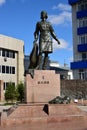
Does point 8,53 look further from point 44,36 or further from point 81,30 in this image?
point 44,36

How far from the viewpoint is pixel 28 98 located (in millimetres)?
17250

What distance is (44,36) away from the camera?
18.2 m

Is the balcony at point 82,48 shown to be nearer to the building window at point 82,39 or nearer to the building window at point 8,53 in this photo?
the building window at point 82,39

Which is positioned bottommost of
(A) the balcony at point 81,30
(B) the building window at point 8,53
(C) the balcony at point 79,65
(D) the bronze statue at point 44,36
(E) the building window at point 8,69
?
(D) the bronze statue at point 44,36

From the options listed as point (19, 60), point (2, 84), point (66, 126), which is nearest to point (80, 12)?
point (19, 60)

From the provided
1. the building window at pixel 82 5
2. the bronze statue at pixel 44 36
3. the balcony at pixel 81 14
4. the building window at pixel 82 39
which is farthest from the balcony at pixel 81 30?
the bronze statue at pixel 44 36

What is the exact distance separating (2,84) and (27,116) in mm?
40220

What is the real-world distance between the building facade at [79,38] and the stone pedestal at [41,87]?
4056 centimetres

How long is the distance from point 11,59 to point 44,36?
41.6 m

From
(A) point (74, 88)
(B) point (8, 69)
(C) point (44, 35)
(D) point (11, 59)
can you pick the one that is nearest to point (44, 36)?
(C) point (44, 35)

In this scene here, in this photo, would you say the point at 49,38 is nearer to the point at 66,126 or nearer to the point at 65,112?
the point at 65,112

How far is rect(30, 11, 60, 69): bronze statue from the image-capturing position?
1803cm

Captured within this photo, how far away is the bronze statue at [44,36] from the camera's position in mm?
18031

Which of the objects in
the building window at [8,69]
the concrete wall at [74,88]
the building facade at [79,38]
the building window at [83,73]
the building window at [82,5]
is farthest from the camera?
the building window at [82,5]
